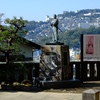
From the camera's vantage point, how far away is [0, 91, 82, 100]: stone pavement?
13.4m

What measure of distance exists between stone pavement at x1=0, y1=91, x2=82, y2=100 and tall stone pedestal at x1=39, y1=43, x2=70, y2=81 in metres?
2.30

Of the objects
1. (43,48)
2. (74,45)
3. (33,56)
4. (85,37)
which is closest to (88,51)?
(85,37)

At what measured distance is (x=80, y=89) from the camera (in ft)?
52.2

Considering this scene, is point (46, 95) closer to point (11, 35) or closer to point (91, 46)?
point (11, 35)

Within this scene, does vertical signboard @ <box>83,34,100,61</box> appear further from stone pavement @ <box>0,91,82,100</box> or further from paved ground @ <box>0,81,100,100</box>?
stone pavement @ <box>0,91,82,100</box>

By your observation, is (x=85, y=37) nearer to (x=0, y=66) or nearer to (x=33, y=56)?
(x=0, y=66)

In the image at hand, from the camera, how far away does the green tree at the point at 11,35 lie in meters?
15.6

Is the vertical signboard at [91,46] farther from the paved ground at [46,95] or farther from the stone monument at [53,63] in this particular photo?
the paved ground at [46,95]

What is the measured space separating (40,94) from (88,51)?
5.43 m

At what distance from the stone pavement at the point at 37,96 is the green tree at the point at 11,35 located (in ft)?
7.05

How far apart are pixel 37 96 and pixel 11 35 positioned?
11.3 feet

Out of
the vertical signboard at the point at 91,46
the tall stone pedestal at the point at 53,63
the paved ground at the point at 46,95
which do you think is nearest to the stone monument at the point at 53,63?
the tall stone pedestal at the point at 53,63

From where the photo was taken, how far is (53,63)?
17.0 m

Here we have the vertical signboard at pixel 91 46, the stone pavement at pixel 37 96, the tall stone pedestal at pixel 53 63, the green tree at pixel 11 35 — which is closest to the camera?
the stone pavement at pixel 37 96
